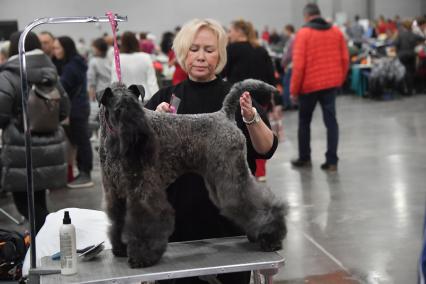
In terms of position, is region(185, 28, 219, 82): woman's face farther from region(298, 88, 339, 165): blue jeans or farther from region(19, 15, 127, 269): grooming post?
region(298, 88, 339, 165): blue jeans

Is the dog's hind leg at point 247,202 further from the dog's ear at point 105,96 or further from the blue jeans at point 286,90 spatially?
the blue jeans at point 286,90

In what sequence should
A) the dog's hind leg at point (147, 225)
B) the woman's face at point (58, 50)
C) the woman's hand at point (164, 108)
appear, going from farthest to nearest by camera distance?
1. the woman's face at point (58, 50)
2. the woman's hand at point (164, 108)
3. the dog's hind leg at point (147, 225)

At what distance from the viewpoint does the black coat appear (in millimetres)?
3920

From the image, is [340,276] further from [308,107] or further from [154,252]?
[308,107]

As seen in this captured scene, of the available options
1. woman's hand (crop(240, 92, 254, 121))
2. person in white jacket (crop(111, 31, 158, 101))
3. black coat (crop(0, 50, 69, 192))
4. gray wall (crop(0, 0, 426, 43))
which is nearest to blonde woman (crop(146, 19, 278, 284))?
woman's hand (crop(240, 92, 254, 121))

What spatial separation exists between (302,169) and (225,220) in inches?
179

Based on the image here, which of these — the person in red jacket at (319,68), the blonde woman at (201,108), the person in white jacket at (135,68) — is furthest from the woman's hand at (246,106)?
the person in red jacket at (319,68)

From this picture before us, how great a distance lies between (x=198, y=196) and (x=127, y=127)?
2.32ft

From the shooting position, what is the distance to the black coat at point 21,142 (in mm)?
3920

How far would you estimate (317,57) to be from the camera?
6.41 meters

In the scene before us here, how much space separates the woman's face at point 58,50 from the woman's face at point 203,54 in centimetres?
424

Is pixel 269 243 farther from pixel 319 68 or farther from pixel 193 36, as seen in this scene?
pixel 319 68

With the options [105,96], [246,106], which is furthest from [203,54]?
[105,96]

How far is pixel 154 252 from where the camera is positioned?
191 centimetres
